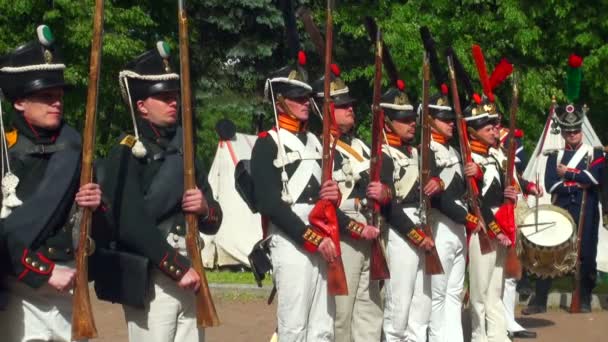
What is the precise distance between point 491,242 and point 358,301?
194cm

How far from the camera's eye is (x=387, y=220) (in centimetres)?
976

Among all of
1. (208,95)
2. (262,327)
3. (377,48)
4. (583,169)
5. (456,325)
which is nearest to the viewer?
(377,48)

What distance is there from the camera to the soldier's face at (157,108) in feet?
23.2

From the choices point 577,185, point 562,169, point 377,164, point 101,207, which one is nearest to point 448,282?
point 377,164

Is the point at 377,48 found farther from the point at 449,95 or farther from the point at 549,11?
the point at 549,11

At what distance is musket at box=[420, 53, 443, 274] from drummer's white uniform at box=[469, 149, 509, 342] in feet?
4.08

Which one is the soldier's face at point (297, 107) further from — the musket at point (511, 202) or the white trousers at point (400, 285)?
the musket at point (511, 202)

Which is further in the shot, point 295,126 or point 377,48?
point 377,48

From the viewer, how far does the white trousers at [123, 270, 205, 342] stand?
6.86 meters

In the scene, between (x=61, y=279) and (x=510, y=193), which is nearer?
(x=61, y=279)

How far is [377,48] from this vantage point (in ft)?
31.1

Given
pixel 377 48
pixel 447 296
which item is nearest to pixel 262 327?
pixel 447 296

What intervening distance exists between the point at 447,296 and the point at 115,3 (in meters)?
12.3

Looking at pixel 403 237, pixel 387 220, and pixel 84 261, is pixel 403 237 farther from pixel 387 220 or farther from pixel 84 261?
pixel 84 261
